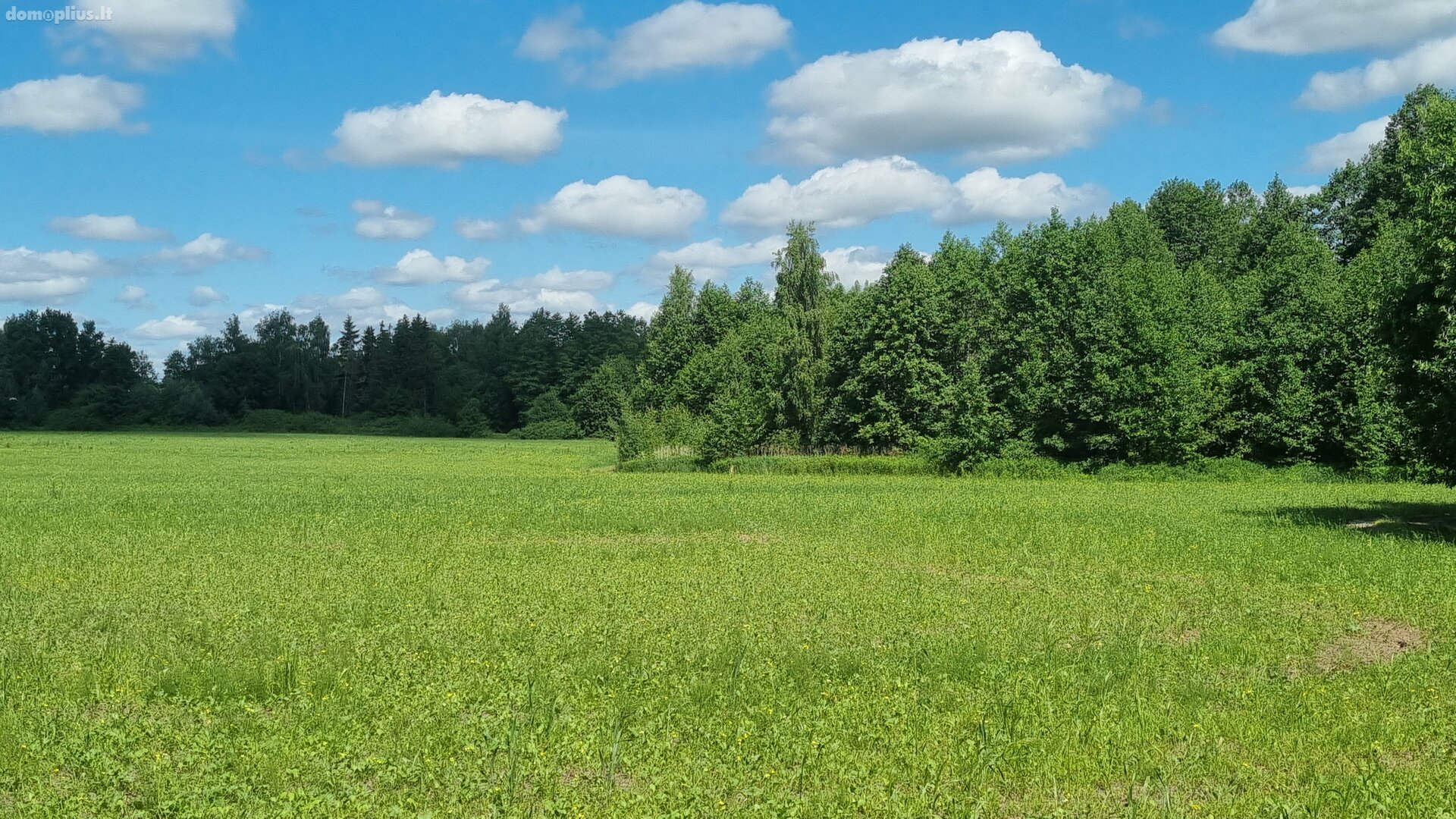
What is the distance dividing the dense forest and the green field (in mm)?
10138

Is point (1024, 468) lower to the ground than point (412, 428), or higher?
lower

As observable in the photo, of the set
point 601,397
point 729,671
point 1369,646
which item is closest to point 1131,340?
point 1369,646

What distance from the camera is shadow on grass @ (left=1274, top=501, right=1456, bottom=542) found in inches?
994

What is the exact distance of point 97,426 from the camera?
5399 inches

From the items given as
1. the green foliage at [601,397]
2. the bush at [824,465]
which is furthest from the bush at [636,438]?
the green foliage at [601,397]

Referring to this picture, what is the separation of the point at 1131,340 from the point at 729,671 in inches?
1913

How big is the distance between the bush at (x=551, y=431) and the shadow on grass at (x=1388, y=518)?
115m

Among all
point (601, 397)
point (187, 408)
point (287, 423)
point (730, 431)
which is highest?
point (601, 397)

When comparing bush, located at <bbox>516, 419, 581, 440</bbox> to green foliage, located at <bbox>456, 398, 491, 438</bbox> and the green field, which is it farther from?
the green field

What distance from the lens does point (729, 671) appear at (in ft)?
38.3

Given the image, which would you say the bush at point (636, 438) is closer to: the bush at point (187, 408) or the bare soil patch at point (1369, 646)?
the bare soil patch at point (1369, 646)

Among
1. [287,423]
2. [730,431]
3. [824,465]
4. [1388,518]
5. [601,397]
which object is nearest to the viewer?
[1388,518]

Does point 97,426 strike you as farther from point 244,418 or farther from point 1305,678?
point 1305,678

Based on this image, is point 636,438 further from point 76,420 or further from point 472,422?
point 76,420
